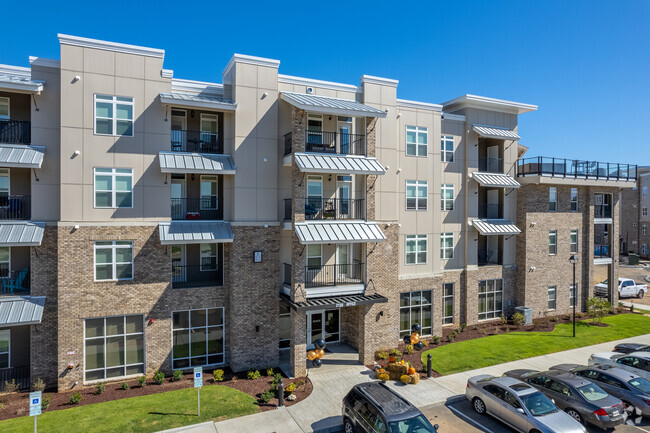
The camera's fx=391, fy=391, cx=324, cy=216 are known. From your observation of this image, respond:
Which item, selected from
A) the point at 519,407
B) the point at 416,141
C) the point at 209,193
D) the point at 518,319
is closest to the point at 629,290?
the point at 518,319

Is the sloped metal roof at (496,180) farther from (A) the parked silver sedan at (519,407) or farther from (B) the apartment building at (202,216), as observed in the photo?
(A) the parked silver sedan at (519,407)

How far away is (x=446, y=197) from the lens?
2420 centimetres

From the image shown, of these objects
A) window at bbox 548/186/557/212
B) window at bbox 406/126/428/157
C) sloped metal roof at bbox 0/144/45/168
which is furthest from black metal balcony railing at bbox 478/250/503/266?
sloped metal roof at bbox 0/144/45/168

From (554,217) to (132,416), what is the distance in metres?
27.6

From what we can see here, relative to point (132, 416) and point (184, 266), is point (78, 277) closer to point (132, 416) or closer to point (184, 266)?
point (184, 266)

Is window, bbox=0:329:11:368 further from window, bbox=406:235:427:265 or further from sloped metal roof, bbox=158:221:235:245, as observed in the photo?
window, bbox=406:235:427:265

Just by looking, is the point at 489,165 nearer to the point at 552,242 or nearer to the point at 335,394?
the point at 552,242

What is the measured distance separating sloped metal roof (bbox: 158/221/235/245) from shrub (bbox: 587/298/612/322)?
25.0 meters

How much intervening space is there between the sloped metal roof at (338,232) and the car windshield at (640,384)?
10.7m

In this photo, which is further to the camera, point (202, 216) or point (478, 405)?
point (202, 216)

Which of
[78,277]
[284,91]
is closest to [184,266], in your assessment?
[78,277]

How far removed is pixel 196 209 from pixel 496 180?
59.8ft

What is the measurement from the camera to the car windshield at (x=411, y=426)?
10.6 m

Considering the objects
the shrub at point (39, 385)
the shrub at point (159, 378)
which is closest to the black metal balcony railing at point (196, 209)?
the shrub at point (159, 378)
